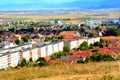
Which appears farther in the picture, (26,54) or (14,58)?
(26,54)

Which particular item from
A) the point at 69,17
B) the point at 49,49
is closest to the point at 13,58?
the point at 49,49

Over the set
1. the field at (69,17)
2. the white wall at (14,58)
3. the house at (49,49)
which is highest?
the white wall at (14,58)

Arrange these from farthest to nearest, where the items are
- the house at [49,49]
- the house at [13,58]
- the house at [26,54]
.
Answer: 1. the house at [49,49]
2. the house at [26,54]
3. the house at [13,58]

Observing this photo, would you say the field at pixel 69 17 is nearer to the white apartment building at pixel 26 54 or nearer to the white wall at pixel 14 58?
the white apartment building at pixel 26 54

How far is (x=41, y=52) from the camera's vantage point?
32.4m

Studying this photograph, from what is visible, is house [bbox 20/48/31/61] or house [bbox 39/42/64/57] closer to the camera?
house [bbox 20/48/31/61]

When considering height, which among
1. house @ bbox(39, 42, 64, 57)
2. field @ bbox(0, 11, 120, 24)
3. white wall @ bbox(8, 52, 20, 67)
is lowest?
field @ bbox(0, 11, 120, 24)

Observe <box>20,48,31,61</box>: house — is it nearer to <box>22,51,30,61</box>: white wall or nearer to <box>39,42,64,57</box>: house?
<box>22,51,30,61</box>: white wall

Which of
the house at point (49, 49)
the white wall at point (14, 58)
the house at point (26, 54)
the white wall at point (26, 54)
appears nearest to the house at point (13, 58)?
the white wall at point (14, 58)

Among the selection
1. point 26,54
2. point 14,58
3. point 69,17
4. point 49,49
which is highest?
point 14,58

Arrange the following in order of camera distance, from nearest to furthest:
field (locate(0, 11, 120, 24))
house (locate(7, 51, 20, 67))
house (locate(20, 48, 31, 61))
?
house (locate(7, 51, 20, 67)), house (locate(20, 48, 31, 61)), field (locate(0, 11, 120, 24))

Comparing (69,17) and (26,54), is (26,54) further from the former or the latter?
(69,17)

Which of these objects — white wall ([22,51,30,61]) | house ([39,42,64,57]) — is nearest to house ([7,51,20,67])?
white wall ([22,51,30,61])

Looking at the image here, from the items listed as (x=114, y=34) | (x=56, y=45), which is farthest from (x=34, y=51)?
(x=114, y=34)
